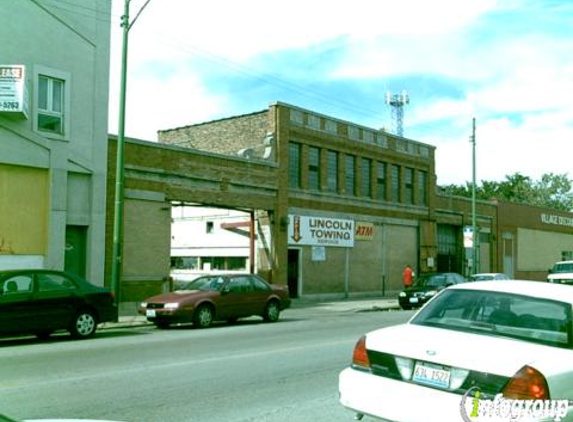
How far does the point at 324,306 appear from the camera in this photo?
2636cm

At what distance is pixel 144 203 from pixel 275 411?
52.0 ft

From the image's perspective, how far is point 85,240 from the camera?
20.4 meters

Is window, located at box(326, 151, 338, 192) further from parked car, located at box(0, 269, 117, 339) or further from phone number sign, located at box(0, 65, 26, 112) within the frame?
parked car, located at box(0, 269, 117, 339)

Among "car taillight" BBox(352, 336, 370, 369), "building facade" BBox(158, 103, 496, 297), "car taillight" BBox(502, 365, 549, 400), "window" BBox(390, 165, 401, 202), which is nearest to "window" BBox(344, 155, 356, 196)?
"building facade" BBox(158, 103, 496, 297)

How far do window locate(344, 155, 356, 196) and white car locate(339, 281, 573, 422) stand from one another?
83.4 ft

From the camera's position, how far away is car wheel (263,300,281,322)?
736 inches

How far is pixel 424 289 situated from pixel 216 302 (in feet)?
35.7

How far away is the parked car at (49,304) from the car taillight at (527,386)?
35.7ft

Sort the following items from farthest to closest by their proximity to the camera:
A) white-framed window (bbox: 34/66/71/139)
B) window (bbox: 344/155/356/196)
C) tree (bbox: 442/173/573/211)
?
1. tree (bbox: 442/173/573/211)
2. window (bbox: 344/155/356/196)
3. white-framed window (bbox: 34/66/71/139)

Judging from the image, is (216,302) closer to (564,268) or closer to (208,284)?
(208,284)

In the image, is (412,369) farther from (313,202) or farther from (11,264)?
(313,202)

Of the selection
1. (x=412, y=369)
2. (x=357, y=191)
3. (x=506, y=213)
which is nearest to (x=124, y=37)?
(x=412, y=369)

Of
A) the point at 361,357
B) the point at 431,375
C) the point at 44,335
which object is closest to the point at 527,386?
the point at 431,375

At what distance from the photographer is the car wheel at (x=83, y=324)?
559 inches
